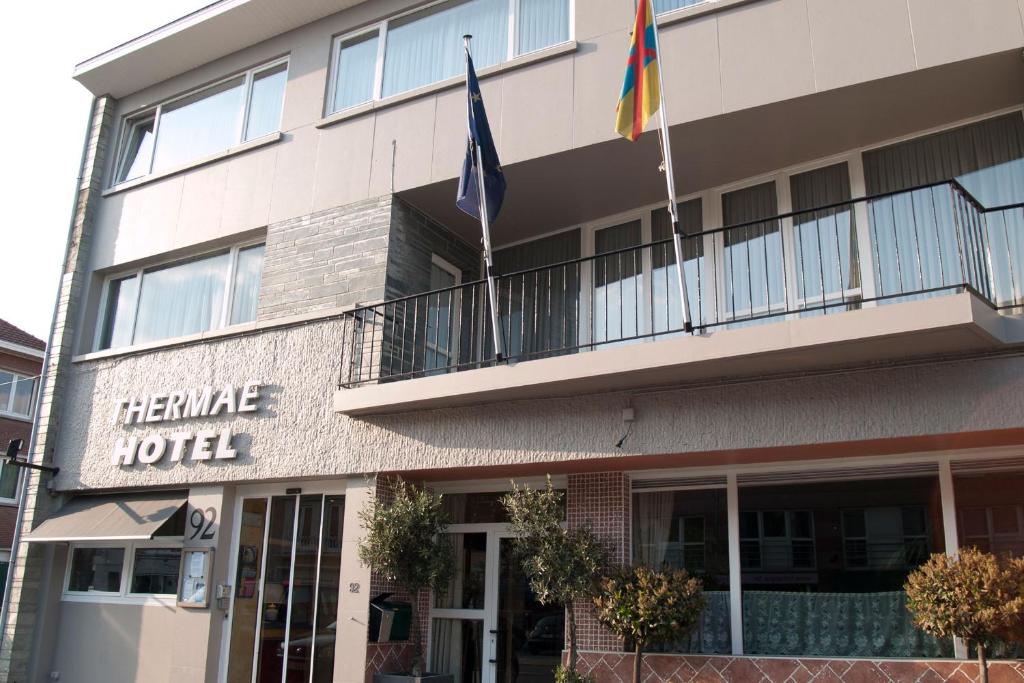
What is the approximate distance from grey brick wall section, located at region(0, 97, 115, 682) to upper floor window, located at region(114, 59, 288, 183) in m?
0.45

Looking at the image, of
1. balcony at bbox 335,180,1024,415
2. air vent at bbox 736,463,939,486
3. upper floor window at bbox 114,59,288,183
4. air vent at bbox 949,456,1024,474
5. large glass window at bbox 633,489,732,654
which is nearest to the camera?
balcony at bbox 335,180,1024,415

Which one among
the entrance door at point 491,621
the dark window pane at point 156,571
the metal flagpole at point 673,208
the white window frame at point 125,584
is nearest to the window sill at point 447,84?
the metal flagpole at point 673,208

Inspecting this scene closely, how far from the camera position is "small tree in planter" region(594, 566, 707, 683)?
856 centimetres

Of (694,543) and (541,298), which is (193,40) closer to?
(541,298)

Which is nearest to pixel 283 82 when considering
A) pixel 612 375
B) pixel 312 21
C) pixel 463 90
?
pixel 312 21

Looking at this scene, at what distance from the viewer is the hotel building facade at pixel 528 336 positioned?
844 cm

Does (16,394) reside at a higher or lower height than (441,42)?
lower

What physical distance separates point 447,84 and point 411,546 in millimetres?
5759

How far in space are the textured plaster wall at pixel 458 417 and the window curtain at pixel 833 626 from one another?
169 centimetres

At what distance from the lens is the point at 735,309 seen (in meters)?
9.94

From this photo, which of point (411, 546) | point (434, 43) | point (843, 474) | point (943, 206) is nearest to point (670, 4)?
point (434, 43)

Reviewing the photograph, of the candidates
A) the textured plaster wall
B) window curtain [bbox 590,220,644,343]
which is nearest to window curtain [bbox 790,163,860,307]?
the textured plaster wall

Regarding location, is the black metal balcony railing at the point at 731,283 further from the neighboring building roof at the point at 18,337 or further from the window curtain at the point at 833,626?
the neighboring building roof at the point at 18,337

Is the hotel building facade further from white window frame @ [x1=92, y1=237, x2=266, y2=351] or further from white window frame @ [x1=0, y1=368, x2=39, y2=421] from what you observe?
white window frame @ [x1=0, y1=368, x2=39, y2=421]
